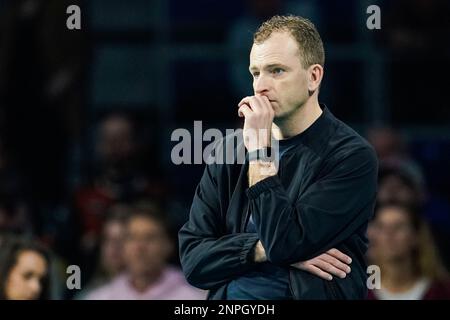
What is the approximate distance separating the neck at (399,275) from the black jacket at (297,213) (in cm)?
266

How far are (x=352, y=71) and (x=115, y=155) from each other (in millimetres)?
1947

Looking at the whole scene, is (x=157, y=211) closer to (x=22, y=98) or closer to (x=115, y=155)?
(x=115, y=155)

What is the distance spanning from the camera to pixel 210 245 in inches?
191

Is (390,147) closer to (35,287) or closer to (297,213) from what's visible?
(35,287)

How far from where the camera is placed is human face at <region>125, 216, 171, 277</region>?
25.3 ft

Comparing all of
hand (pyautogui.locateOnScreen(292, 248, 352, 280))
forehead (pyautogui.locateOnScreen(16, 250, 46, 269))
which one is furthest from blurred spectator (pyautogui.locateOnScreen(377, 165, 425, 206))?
hand (pyautogui.locateOnScreen(292, 248, 352, 280))

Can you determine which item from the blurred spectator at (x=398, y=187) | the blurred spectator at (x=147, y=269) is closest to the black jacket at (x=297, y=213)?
the blurred spectator at (x=147, y=269)

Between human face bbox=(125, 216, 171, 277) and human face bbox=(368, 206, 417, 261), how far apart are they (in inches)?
50.9

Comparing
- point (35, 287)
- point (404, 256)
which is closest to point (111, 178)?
point (35, 287)

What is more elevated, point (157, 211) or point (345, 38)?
point (345, 38)

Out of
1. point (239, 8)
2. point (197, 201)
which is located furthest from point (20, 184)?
point (197, 201)

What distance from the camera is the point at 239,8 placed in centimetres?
973

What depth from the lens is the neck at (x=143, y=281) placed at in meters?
7.62

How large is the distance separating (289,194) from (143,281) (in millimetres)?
3090
